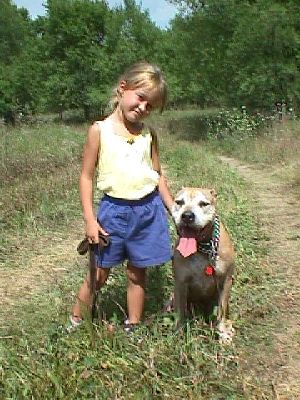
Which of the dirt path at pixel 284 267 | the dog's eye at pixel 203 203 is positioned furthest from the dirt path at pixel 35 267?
the dirt path at pixel 284 267

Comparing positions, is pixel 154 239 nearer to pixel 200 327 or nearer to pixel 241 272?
pixel 200 327

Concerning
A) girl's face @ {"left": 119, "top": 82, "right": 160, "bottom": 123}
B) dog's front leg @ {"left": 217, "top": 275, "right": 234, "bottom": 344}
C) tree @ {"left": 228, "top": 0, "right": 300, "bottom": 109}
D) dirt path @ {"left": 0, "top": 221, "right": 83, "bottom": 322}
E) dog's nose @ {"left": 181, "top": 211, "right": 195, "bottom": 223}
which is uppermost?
tree @ {"left": 228, "top": 0, "right": 300, "bottom": 109}

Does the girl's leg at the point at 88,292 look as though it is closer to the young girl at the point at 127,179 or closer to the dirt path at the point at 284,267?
the young girl at the point at 127,179

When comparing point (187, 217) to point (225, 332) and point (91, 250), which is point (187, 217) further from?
point (225, 332)

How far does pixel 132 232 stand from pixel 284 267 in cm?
198

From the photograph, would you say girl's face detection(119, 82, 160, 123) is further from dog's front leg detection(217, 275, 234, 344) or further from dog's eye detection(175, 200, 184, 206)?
dog's front leg detection(217, 275, 234, 344)

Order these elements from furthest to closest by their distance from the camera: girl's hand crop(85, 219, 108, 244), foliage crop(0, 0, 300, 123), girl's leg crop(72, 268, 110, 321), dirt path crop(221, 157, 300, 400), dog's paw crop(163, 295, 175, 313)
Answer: foliage crop(0, 0, 300, 123) < dog's paw crop(163, 295, 175, 313) < girl's leg crop(72, 268, 110, 321) < girl's hand crop(85, 219, 108, 244) < dirt path crop(221, 157, 300, 400)

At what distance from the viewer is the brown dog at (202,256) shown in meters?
3.09

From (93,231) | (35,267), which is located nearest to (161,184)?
(93,231)

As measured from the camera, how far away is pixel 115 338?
2783mm

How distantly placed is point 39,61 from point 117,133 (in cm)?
3139

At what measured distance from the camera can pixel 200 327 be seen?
318cm

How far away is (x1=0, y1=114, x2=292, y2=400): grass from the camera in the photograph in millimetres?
2475

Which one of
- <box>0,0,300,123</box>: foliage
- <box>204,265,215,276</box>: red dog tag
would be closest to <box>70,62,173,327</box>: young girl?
<box>204,265,215,276</box>: red dog tag
